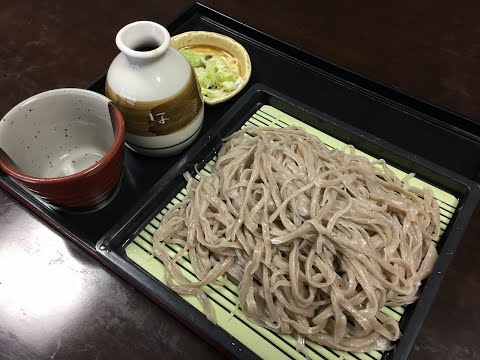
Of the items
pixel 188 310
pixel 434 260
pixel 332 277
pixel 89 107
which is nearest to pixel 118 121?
pixel 89 107

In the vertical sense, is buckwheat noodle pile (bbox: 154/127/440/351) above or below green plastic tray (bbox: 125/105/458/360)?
above

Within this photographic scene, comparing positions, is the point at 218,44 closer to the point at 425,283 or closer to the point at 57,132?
the point at 57,132

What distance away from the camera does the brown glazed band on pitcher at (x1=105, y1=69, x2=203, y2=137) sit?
50.3 inches

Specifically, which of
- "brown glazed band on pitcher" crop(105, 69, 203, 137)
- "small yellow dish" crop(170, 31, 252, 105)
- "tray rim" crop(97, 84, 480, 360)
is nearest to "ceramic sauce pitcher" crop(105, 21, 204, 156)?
"brown glazed band on pitcher" crop(105, 69, 203, 137)

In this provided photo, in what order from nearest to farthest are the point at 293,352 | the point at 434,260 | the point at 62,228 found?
the point at 293,352 → the point at 434,260 → the point at 62,228

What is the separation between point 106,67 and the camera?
74.1 inches

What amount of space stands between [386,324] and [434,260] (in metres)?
0.25

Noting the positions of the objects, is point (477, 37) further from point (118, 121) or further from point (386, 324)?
point (118, 121)

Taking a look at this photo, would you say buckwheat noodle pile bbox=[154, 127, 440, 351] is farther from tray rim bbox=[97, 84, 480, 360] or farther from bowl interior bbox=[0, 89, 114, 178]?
bowl interior bbox=[0, 89, 114, 178]

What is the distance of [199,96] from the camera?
4.63 feet

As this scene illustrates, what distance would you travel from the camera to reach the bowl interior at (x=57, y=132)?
126cm

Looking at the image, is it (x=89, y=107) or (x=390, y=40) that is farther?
(x=390, y=40)

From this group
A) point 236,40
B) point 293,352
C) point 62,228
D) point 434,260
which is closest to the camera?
point 293,352

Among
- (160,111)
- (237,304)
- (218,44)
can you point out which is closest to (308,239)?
(237,304)
